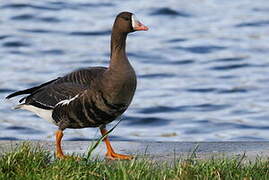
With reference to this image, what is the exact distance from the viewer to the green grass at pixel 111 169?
20.8 feet

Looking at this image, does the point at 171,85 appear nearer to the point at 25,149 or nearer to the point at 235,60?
the point at 235,60

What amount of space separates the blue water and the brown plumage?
4.11m

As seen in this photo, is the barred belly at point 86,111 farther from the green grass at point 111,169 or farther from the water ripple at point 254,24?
the water ripple at point 254,24

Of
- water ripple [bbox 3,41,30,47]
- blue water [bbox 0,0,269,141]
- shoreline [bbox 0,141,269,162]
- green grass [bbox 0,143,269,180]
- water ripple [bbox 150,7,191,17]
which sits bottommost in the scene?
water ripple [bbox 3,41,30,47]

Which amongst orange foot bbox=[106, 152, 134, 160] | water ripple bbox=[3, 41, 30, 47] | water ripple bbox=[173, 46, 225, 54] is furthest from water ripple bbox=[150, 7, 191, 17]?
orange foot bbox=[106, 152, 134, 160]

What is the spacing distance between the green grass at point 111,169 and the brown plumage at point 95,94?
772 mm

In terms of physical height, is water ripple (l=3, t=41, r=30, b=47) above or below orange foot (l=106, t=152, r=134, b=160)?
below

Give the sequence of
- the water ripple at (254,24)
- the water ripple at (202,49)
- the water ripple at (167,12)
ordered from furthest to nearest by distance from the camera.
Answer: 1. the water ripple at (167,12)
2. the water ripple at (254,24)
3. the water ripple at (202,49)

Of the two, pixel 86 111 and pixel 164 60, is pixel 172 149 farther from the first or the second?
pixel 164 60

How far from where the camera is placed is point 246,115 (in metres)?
14.1

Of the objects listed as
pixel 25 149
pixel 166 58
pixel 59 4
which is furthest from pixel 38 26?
pixel 25 149

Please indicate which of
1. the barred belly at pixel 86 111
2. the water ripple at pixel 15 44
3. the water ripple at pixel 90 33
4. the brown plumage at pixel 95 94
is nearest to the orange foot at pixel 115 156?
the brown plumage at pixel 95 94

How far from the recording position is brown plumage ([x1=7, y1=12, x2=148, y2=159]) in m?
7.74

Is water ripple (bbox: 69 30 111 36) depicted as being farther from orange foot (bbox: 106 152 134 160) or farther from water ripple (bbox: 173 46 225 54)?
orange foot (bbox: 106 152 134 160)
